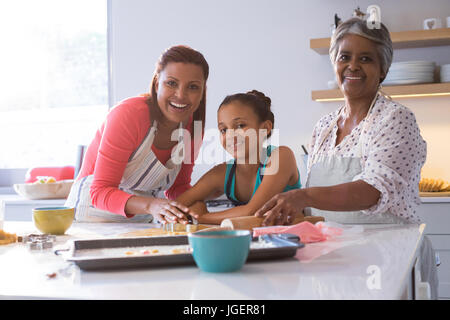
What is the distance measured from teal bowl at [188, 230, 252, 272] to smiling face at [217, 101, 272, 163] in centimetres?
89

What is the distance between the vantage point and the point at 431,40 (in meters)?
2.86

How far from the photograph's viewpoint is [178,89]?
5.43ft

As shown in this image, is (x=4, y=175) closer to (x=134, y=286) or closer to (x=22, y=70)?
(x=22, y=70)

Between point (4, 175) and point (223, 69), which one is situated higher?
point (223, 69)

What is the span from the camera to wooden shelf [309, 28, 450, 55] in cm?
281

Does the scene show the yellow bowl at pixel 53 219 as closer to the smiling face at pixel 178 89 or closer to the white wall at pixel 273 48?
the smiling face at pixel 178 89

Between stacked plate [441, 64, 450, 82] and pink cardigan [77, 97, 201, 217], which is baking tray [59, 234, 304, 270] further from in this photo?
stacked plate [441, 64, 450, 82]

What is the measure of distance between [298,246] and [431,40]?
7.81 ft

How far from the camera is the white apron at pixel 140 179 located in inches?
66.2

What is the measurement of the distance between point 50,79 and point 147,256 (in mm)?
3439

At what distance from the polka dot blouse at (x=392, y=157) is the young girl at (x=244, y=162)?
27cm

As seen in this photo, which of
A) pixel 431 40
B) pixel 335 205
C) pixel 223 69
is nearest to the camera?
pixel 335 205

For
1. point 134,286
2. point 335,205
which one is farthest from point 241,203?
point 134,286

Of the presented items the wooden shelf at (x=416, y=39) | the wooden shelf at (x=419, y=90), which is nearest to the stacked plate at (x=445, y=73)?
the wooden shelf at (x=419, y=90)
